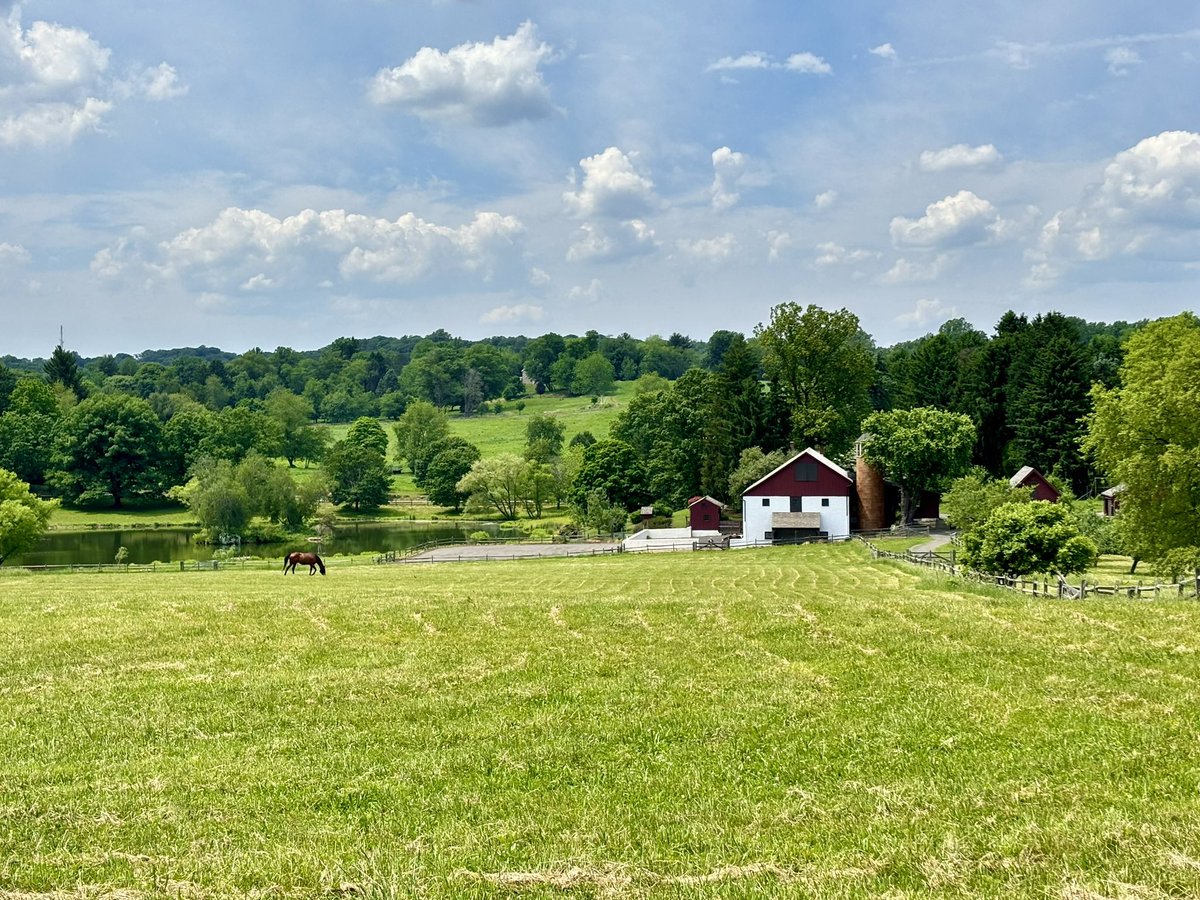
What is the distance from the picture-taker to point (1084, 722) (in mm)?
13492

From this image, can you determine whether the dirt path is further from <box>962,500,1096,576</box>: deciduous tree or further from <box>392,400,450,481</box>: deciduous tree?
<box>392,400,450,481</box>: deciduous tree

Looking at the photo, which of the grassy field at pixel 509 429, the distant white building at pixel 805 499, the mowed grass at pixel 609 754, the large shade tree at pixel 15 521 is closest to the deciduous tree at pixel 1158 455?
the mowed grass at pixel 609 754

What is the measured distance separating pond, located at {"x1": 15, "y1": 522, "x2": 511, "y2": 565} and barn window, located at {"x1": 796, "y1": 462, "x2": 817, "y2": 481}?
122ft

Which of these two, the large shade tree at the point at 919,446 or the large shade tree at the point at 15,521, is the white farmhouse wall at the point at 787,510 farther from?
the large shade tree at the point at 15,521

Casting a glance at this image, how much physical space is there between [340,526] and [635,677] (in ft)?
355

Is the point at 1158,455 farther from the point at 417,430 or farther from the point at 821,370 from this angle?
the point at 417,430

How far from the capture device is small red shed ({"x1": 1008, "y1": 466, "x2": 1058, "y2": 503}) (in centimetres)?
7501

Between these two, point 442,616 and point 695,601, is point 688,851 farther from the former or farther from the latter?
point 695,601

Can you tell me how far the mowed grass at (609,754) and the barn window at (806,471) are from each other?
5383cm

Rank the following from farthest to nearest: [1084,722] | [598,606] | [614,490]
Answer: [614,490]
[598,606]
[1084,722]

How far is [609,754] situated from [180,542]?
99.2 m

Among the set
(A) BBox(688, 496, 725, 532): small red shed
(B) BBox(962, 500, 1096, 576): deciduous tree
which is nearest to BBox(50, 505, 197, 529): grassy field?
(A) BBox(688, 496, 725, 532): small red shed

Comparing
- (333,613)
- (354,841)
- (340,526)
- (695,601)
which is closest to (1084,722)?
(354,841)

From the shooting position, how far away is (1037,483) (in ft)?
247
